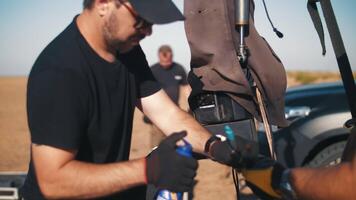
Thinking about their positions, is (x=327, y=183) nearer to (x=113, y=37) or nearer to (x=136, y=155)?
(x=113, y=37)

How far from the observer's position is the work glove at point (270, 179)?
8.07ft

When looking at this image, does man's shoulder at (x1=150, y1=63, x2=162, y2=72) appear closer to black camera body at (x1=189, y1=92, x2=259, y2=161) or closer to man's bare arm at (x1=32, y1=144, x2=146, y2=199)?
black camera body at (x1=189, y1=92, x2=259, y2=161)

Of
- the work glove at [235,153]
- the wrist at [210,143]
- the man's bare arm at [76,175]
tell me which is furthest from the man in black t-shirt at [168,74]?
the man's bare arm at [76,175]

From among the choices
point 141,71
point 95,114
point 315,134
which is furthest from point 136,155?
point 95,114

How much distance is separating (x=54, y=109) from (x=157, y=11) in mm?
681

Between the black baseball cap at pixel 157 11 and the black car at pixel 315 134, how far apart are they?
10.9ft

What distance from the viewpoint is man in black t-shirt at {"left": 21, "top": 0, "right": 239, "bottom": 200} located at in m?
2.35

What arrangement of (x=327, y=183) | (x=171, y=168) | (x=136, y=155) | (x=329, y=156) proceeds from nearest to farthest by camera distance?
(x=327, y=183) → (x=171, y=168) → (x=329, y=156) → (x=136, y=155)

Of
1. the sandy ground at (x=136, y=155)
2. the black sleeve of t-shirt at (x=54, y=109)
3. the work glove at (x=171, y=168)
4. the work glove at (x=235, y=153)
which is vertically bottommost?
the sandy ground at (x=136, y=155)

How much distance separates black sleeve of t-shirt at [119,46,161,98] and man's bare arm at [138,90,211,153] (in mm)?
46

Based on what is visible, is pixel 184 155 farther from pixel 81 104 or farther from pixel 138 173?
pixel 81 104

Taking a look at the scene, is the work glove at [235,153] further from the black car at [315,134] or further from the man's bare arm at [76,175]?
the black car at [315,134]

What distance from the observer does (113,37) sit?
8.38 feet

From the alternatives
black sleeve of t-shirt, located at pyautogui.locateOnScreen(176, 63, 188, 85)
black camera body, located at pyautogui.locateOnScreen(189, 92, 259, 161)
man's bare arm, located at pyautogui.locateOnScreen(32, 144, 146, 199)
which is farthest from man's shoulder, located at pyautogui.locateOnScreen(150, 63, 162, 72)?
man's bare arm, located at pyautogui.locateOnScreen(32, 144, 146, 199)
